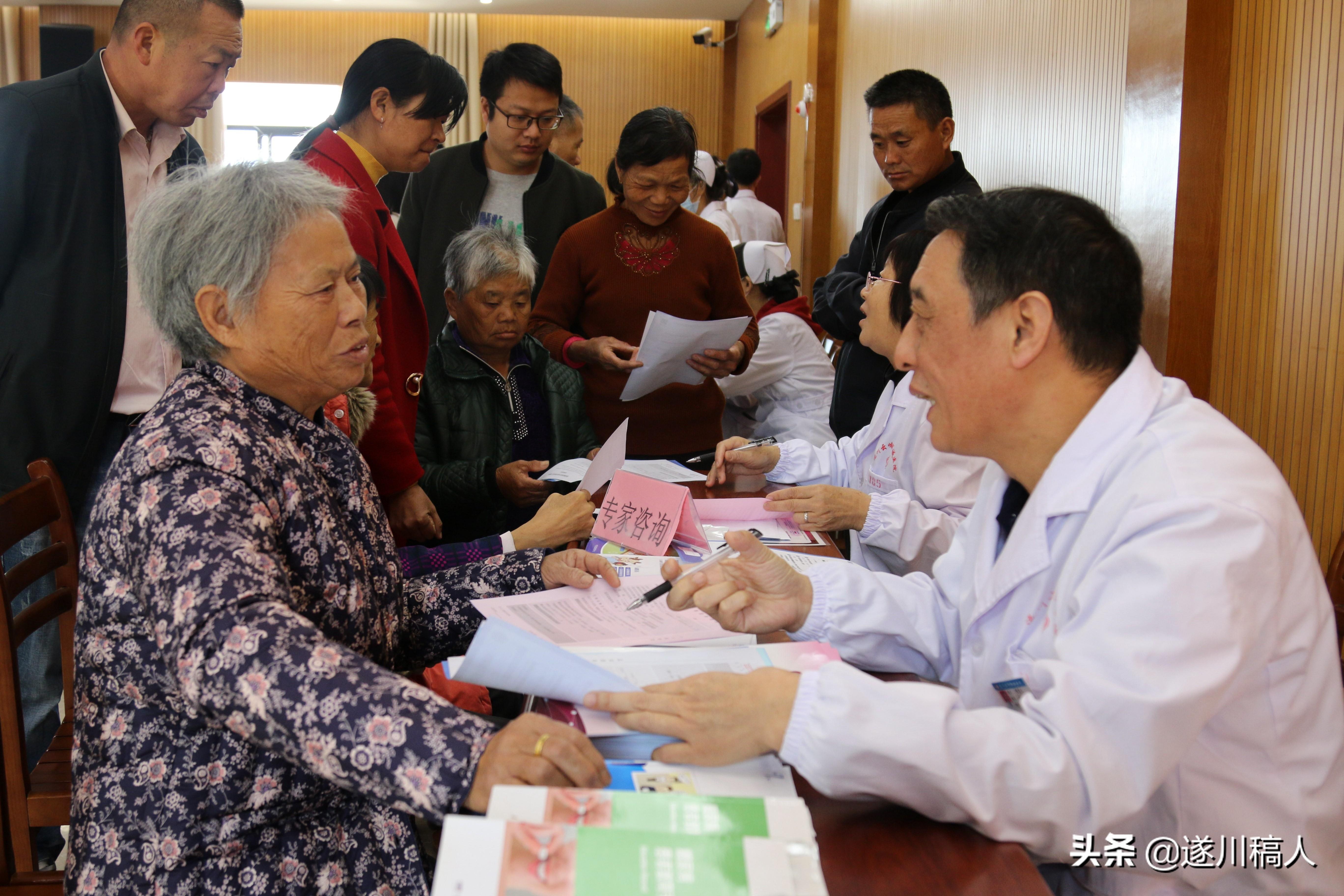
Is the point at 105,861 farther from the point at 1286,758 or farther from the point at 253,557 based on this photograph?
the point at 1286,758

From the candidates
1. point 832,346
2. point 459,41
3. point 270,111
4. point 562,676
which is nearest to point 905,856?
point 562,676

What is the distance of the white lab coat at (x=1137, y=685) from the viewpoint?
913 mm

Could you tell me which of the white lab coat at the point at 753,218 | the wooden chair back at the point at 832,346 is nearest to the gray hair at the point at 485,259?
the wooden chair back at the point at 832,346

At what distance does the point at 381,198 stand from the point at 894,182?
165cm

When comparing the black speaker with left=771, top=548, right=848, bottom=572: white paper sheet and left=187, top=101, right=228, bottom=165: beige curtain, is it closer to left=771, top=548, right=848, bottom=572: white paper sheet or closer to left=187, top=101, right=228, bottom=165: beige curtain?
left=187, top=101, right=228, bottom=165: beige curtain

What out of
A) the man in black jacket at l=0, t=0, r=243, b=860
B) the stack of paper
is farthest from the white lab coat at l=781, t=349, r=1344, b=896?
the man in black jacket at l=0, t=0, r=243, b=860

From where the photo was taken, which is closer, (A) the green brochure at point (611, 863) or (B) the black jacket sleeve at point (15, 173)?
(A) the green brochure at point (611, 863)

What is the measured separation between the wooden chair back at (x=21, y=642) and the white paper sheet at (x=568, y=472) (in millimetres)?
989

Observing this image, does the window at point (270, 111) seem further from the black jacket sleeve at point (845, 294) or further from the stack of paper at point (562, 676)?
the stack of paper at point (562, 676)

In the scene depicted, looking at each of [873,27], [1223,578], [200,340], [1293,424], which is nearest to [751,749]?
[1223,578]

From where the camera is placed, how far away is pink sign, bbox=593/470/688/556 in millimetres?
1865

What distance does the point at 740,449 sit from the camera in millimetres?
2535

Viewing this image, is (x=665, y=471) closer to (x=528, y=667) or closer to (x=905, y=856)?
(x=528, y=667)

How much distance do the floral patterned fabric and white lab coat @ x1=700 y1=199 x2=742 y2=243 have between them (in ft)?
16.2
